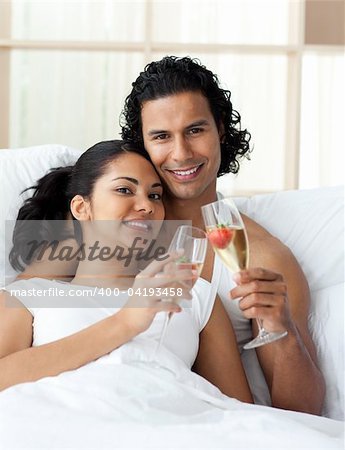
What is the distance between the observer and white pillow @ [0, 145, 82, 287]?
85.7 inches

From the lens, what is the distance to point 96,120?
353 cm

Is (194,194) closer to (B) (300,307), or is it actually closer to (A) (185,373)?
(B) (300,307)

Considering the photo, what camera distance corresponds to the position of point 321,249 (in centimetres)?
219

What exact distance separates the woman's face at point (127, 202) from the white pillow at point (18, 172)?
1.14 ft

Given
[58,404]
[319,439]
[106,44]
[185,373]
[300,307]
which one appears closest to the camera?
[319,439]

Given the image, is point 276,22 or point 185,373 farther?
point 276,22

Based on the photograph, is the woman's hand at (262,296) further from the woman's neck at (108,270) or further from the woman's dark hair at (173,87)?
the woman's dark hair at (173,87)

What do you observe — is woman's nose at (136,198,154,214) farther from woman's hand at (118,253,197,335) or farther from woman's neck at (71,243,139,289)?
woman's hand at (118,253,197,335)

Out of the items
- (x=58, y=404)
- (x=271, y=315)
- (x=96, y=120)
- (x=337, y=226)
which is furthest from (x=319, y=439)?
(x=96, y=120)

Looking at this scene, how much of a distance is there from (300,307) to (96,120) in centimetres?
179

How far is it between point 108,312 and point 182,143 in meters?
0.50

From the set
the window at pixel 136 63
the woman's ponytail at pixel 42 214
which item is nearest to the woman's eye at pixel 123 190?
the woman's ponytail at pixel 42 214

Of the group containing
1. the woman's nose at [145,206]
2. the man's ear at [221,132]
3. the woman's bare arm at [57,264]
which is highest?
the man's ear at [221,132]

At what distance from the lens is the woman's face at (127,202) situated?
6.05ft
